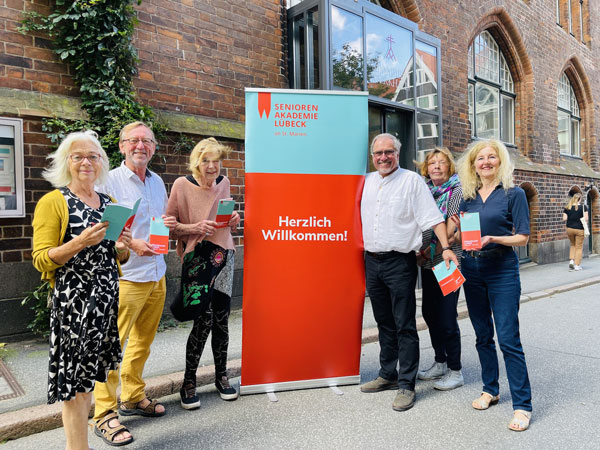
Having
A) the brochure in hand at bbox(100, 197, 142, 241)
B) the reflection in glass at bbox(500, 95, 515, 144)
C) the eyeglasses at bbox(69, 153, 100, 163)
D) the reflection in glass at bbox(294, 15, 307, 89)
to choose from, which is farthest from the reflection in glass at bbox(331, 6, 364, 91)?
the reflection in glass at bbox(500, 95, 515, 144)

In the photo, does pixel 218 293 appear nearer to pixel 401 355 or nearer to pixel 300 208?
pixel 300 208

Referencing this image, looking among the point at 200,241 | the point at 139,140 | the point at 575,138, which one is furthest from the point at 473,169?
the point at 575,138

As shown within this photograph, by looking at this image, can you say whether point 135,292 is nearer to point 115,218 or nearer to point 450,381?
point 115,218

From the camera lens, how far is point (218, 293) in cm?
339

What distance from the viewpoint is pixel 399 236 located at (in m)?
3.43

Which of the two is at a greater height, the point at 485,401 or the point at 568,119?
the point at 568,119

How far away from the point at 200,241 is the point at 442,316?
2096mm

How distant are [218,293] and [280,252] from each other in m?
0.59

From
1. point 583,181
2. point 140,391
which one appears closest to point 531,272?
point 583,181

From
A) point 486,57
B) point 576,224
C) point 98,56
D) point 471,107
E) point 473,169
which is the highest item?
point 486,57

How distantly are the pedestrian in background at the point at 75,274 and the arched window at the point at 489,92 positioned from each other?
10.3 meters

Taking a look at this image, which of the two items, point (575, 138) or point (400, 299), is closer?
point (400, 299)

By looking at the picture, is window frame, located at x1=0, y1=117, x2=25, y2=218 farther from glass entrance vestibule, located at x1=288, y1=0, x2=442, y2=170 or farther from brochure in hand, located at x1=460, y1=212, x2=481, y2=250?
brochure in hand, located at x1=460, y1=212, x2=481, y2=250

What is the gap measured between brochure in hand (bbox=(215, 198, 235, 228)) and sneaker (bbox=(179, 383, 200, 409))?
1280 millimetres
